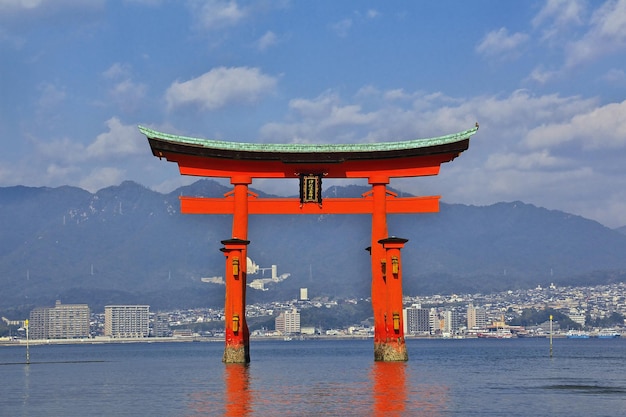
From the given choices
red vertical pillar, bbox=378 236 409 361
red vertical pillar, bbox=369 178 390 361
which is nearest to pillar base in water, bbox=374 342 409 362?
red vertical pillar, bbox=369 178 390 361

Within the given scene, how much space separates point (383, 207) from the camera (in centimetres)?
5716

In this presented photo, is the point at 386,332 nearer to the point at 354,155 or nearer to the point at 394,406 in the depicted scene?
the point at 354,155

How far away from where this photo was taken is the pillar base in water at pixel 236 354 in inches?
2237

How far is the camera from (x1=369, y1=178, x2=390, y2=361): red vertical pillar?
5562 cm

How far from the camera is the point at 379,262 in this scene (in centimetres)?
5625

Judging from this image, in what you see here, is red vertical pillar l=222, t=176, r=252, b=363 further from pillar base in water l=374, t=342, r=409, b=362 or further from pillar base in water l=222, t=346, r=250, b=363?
pillar base in water l=374, t=342, r=409, b=362

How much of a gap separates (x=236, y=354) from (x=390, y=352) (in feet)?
27.1

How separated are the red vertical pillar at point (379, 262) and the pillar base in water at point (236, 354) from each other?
23.3 ft

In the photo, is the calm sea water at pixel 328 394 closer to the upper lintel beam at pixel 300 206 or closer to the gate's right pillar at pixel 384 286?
the gate's right pillar at pixel 384 286

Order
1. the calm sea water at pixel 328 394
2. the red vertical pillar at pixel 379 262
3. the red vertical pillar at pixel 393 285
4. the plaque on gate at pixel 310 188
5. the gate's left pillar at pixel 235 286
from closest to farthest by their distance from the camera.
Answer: the calm sea water at pixel 328 394 < the gate's left pillar at pixel 235 286 < the red vertical pillar at pixel 393 285 < the red vertical pillar at pixel 379 262 < the plaque on gate at pixel 310 188

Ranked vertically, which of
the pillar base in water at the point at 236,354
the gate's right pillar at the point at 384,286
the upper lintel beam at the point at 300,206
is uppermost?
the upper lintel beam at the point at 300,206

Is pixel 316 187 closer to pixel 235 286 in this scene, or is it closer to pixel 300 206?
pixel 300 206

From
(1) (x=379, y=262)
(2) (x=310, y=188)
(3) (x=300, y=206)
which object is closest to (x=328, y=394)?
(1) (x=379, y=262)

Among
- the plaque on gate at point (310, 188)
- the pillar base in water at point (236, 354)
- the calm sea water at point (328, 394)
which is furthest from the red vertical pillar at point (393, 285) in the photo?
the pillar base in water at point (236, 354)
